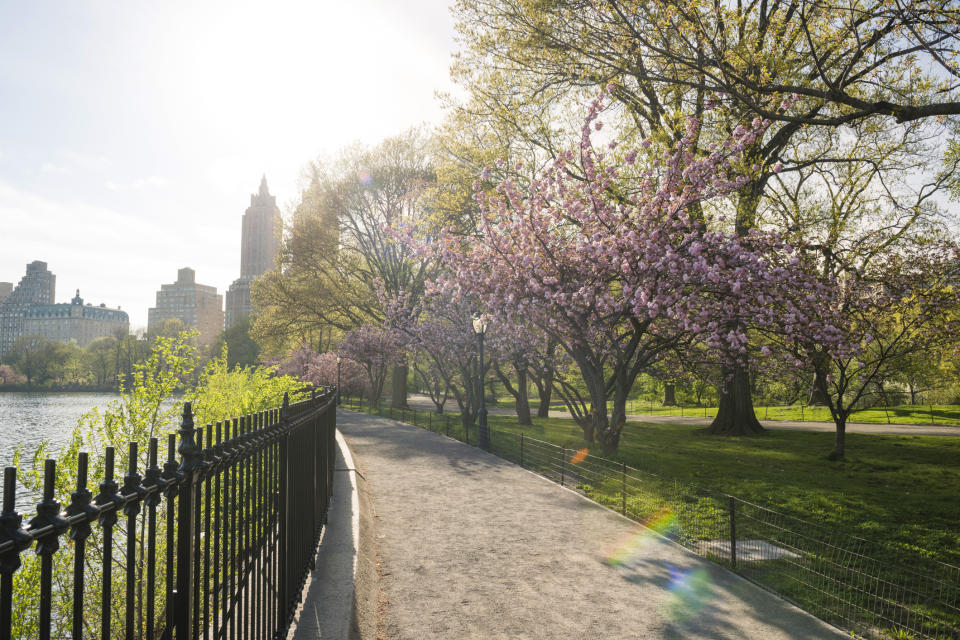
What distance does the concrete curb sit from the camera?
16.3 ft

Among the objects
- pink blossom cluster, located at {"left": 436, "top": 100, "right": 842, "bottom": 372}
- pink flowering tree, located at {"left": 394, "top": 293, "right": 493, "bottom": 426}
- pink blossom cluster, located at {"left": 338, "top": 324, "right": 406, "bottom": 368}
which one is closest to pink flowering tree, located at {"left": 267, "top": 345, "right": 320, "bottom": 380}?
pink blossom cluster, located at {"left": 338, "top": 324, "right": 406, "bottom": 368}

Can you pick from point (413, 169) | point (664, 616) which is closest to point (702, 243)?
point (664, 616)

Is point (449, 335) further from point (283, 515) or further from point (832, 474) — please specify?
point (283, 515)

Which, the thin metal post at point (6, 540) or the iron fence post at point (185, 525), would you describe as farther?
the iron fence post at point (185, 525)

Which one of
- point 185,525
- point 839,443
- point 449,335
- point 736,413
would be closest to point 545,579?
point 185,525

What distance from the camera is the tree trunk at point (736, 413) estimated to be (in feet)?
84.9

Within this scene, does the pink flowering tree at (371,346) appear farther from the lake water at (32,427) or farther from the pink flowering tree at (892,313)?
the pink flowering tree at (892,313)

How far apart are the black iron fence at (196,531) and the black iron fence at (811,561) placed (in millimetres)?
4728

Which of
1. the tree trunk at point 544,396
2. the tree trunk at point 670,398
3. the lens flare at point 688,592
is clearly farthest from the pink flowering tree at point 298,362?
the lens flare at point 688,592

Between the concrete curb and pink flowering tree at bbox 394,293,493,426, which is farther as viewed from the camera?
pink flowering tree at bbox 394,293,493,426

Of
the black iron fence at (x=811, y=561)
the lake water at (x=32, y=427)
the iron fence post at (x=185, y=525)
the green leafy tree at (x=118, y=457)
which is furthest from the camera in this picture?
the lake water at (x=32, y=427)

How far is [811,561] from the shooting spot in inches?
312

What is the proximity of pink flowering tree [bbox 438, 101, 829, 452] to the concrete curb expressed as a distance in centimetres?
745

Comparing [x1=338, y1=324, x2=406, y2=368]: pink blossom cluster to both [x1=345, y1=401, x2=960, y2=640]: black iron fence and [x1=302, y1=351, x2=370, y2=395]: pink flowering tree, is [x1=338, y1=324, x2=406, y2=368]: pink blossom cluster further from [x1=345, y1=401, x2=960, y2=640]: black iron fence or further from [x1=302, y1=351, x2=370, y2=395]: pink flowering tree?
[x1=345, y1=401, x2=960, y2=640]: black iron fence
